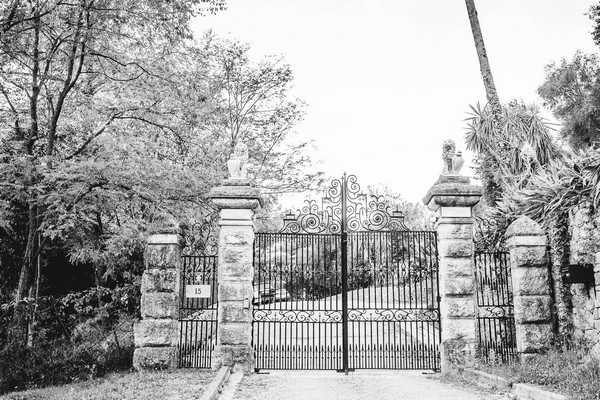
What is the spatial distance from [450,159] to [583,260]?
8.68 ft

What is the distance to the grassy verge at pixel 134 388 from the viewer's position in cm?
675

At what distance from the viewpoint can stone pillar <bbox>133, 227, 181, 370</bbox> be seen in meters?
8.73

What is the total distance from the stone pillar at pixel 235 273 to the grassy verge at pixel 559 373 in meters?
3.88

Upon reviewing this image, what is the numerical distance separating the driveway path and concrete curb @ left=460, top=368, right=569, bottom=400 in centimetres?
22

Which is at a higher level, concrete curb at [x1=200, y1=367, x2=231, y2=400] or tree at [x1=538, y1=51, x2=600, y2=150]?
tree at [x1=538, y1=51, x2=600, y2=150]

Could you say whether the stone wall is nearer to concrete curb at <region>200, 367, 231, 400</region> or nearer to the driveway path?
the driveway path

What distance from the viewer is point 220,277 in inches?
354

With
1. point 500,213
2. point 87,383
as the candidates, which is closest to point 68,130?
point 87,383

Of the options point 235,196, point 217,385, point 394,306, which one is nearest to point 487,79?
point 394,306

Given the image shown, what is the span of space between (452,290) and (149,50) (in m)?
7.78

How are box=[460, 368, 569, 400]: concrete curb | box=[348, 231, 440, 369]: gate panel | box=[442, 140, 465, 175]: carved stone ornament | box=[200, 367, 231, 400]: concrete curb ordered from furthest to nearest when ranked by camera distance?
box=[442, 140, 465, 175]: carved stone ornament → box=[348, 231, 440, 369]: gate panel → box=[200, 367, 231, 400]: concrete curb → box=[460, 368, 569, 400]: concrete curb

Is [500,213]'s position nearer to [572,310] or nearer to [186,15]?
[572,310]

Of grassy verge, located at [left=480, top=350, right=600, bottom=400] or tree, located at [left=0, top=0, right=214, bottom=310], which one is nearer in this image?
grassy verge, located at [left=480, top=350, right=600, bottom=400]

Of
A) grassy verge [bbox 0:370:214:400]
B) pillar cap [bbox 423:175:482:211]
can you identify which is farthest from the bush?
pillar cap [bbox 423:175:482:211]
